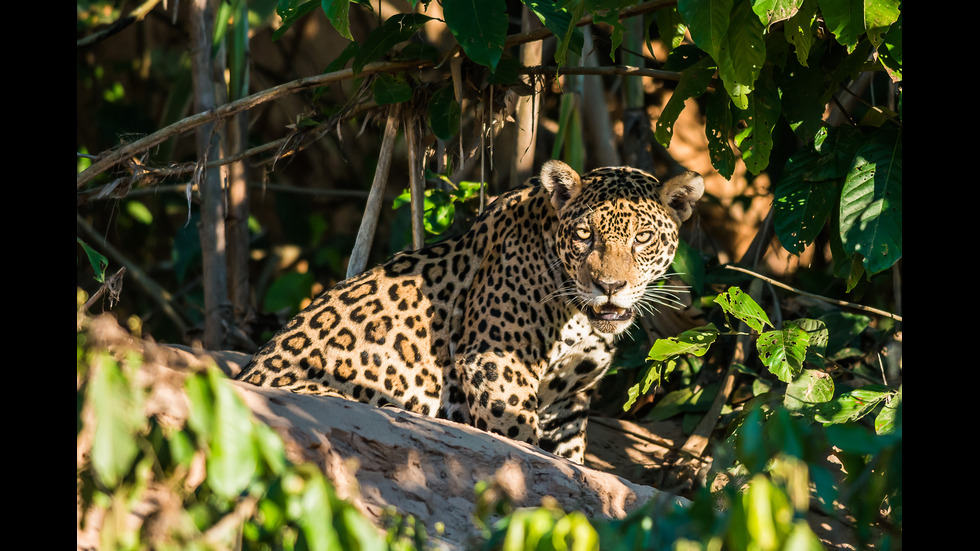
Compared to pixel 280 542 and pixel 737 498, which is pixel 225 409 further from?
pixel 737 498

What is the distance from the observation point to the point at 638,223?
5719 mm

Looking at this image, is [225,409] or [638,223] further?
[638,223]

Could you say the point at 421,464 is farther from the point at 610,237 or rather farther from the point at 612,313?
the point at 610,237

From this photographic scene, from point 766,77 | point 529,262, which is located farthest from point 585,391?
point 766,77

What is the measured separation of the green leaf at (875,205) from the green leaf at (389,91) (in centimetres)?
273

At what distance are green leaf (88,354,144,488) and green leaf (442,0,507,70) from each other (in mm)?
3307

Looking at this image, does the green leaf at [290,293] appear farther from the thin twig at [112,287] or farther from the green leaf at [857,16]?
the green leaf at [857,16]

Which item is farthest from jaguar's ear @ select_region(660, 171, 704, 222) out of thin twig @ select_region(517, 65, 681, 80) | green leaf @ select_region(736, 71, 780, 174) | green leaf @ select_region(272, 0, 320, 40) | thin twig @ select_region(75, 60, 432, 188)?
green leaf @ select_region(272, 0, 320, 40)

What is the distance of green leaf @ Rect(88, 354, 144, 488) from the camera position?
230 cm

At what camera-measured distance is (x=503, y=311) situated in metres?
5.73

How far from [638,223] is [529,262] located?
0.67 metres

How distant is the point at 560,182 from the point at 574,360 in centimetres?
106

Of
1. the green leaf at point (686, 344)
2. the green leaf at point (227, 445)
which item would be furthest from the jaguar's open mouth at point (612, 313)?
the green leaf at point (227, 445)
